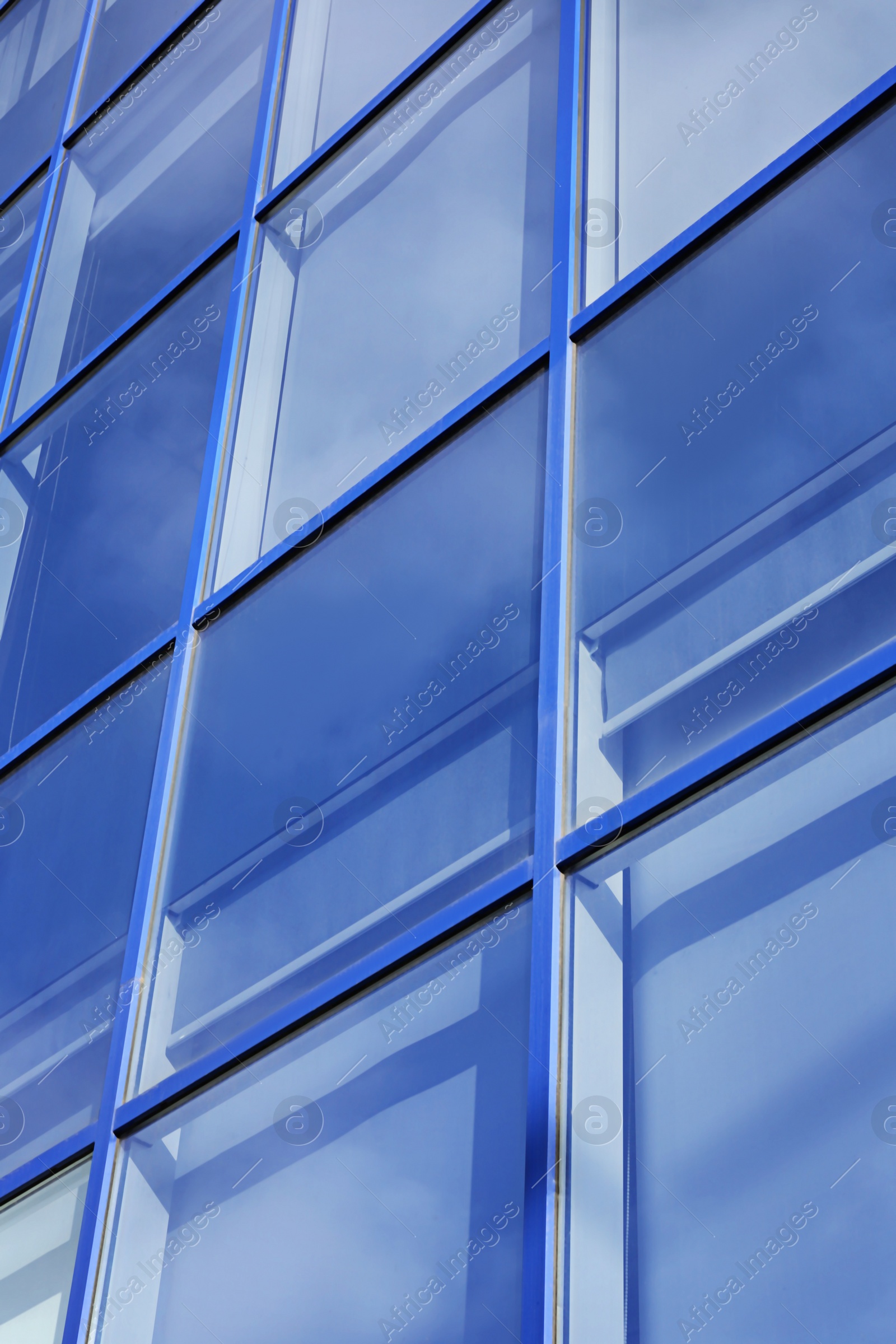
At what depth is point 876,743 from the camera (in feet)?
14.7

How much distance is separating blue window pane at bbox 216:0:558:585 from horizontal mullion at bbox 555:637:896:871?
247 centimetres

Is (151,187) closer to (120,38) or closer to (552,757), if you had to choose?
(120,38)

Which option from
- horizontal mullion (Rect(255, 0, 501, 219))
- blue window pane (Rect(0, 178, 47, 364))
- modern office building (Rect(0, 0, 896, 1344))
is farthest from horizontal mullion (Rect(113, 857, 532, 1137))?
blue window pane (Rect(0, 178, 47, 364))

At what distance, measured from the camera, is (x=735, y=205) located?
6016 mm

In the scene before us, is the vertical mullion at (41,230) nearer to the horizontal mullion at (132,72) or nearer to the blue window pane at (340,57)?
the horizontal mullion at (132,72)

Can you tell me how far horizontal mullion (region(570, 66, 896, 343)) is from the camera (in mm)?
5762

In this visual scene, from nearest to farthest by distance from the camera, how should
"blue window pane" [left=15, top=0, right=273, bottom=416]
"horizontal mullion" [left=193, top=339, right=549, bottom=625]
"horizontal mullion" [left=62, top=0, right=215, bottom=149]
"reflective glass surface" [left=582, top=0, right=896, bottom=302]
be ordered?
1. "reflective glass surface" [left=582, top=0, right=896, bottom=302]
2. "horizontal mullion" [left=193, top=339, right=549, bottom=625]
3. "blue window pane" [left=15, top=0, right=273, bottom=416]
4. "horizontal mullion" [left=62, top=0, right=215, bottom=149]

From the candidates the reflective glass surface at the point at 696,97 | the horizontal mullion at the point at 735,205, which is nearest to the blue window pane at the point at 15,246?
the reflective glass surface at the point at 696,97

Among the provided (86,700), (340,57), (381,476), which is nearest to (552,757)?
(381,476)

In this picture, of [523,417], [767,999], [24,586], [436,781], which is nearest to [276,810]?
[436,781]

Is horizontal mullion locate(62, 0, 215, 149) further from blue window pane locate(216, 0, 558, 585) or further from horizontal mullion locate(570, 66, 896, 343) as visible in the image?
horizontal mullion locate(570, 66, 896, 343)

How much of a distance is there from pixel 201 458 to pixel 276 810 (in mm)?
2371

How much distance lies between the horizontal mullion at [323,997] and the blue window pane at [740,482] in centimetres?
49

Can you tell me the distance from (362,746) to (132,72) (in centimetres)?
656
